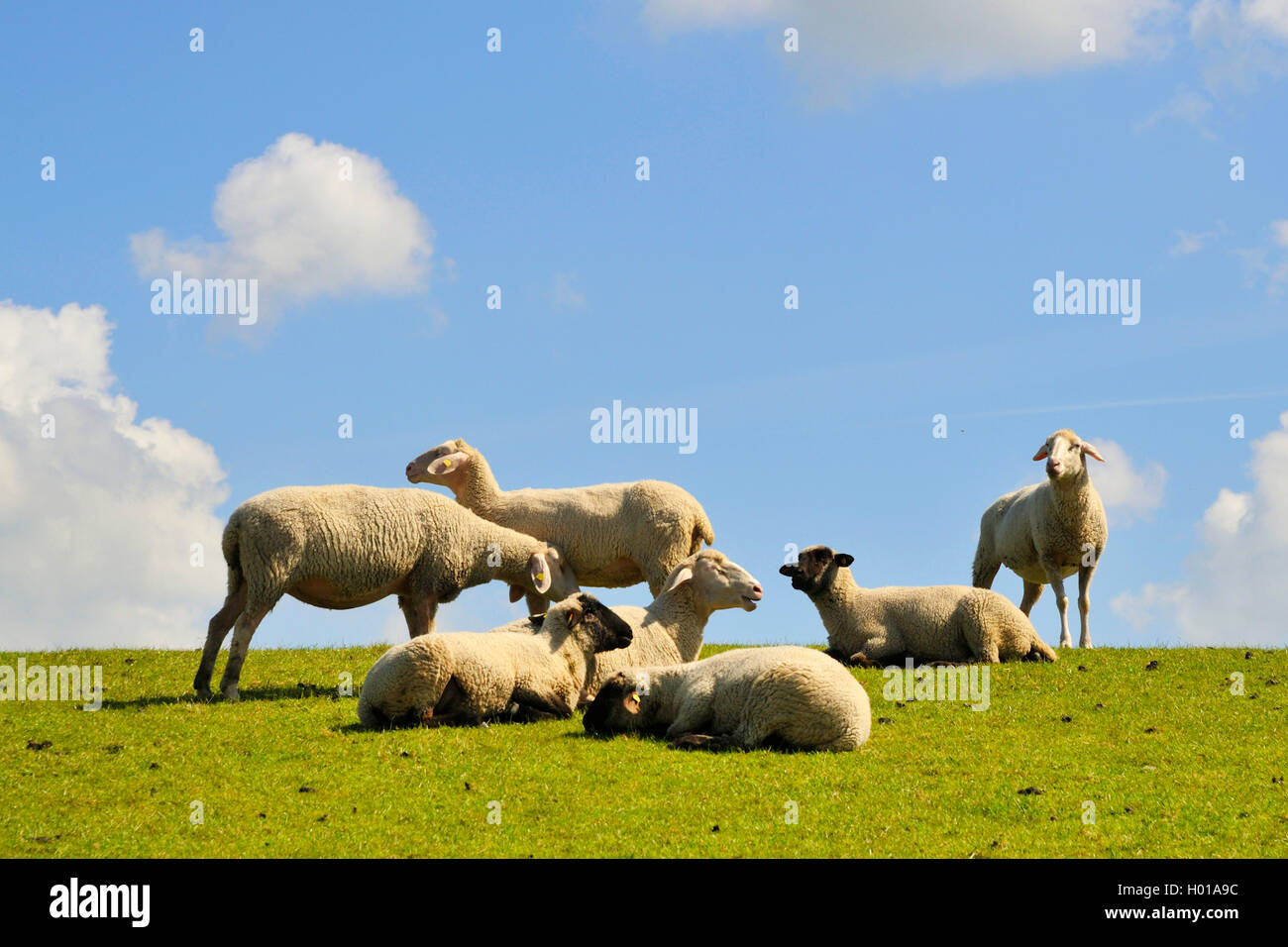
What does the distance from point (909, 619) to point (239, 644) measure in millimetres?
9917

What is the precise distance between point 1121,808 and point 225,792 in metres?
8.63

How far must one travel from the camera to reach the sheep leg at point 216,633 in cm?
1733

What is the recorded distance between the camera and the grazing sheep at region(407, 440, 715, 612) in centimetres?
2114

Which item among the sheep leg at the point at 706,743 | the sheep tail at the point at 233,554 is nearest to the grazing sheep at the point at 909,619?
the sheep leg at the point at 706,743

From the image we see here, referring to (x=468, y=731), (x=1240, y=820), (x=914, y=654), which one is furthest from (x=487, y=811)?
(x=914, y=654)

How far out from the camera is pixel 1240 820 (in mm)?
11289

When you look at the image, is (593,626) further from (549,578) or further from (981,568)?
(981,568)

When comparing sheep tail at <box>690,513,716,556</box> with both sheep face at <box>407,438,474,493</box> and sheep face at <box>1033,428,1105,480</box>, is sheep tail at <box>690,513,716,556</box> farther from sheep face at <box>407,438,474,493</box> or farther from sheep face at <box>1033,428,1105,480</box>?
sheep face at <box>1033,428,1105,480</box>

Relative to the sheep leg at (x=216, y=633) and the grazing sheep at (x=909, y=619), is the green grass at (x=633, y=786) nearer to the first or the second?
the sheep leg at (x=216, y=633)

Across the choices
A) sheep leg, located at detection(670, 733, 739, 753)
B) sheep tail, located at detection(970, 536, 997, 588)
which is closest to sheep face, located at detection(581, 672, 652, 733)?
sheep leg, located at detection(670, 733, 739, 753)

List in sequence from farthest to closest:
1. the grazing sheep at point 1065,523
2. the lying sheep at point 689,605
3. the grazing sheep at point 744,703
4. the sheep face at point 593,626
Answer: the grazing sheep at point 1065,523 → the lying sheep at point 689,605 → the sheep face at point 593,626 → the grazing sheep at point 744,703

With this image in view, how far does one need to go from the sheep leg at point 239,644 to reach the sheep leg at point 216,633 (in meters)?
0.27

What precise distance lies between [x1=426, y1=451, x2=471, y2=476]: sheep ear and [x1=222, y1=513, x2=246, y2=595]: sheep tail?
5296 mm

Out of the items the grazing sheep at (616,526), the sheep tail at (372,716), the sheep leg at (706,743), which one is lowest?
the sheep leg at (706,743)
